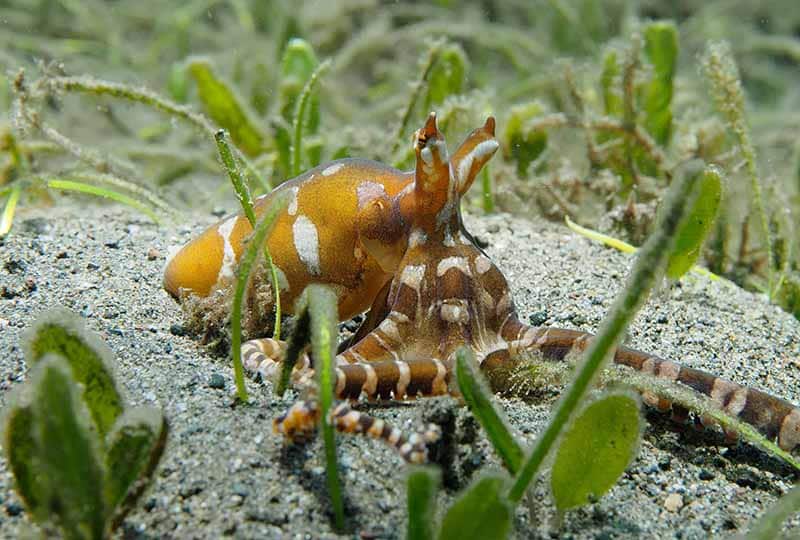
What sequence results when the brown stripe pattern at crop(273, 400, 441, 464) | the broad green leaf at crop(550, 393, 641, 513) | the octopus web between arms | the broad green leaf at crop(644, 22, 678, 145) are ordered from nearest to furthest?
the brown stripe pattern at crop(273, 400, 441, 464)
the broad green leaf at crop(550, 393, 641, 513)
the octopus web between arms
the broad green leaf at crop(644, 22, 678, 145)

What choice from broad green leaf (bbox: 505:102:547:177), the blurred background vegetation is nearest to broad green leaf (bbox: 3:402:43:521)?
the blurred background vegetation

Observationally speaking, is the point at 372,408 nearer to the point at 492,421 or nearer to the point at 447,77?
the point at 492,421

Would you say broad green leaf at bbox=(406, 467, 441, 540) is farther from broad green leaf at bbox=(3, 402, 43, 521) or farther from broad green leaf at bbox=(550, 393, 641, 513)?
broad green leaf at bbox=(3, 402, 43, 521)

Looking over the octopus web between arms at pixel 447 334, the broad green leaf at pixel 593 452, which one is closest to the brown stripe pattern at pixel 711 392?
the octopus web between arms at pixel 447 334

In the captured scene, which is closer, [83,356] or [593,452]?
[83,356]

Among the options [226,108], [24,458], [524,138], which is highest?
[226,108]

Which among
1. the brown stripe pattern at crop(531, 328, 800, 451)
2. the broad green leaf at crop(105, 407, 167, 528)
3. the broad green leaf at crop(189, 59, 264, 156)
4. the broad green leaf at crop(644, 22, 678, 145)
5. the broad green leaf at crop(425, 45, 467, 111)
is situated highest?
the broad green leaf at crop(189, 59, 264, 156)

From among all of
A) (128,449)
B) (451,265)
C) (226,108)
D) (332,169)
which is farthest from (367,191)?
(226,108)
